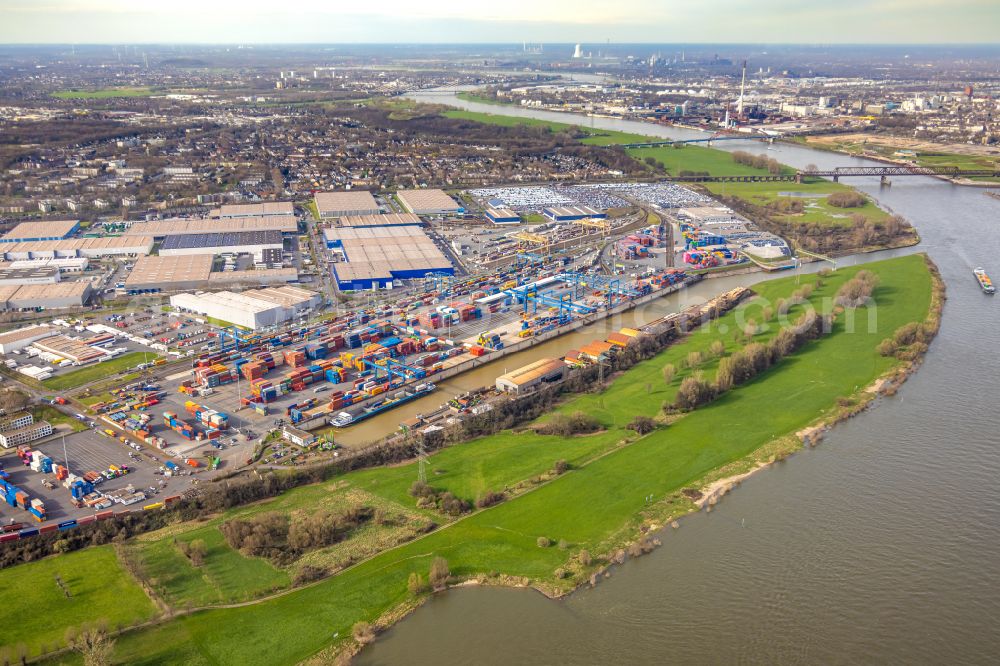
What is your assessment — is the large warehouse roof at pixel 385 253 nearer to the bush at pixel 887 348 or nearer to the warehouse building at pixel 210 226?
the warehouse building at pixel 210 226

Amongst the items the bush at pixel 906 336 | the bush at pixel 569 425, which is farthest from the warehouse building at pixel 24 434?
the bush at pixel 906 336

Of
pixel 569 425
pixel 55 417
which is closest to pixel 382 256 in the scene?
pixel 55 417

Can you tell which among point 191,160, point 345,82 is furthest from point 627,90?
point 191,160

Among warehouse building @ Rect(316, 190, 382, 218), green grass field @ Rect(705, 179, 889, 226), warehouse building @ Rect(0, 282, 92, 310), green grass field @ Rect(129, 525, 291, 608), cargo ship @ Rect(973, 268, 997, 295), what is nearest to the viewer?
green grass field @ Rect(129, 525, 291, 608)

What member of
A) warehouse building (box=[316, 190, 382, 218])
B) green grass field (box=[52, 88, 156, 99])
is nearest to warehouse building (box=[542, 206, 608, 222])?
warehouse building (box=[316, 190, 382, 218])

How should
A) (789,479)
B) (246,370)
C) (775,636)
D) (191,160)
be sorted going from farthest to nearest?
1. (191,160)
2. (246,370)
3. (789,479)
4. (775,636)

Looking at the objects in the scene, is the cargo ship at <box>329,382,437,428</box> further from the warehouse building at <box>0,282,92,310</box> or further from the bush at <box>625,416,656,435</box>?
the warehouse building at <box>0,282,92,310</box>

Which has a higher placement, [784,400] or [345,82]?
[345,82]

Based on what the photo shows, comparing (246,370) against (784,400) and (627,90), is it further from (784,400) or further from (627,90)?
(627,90)
